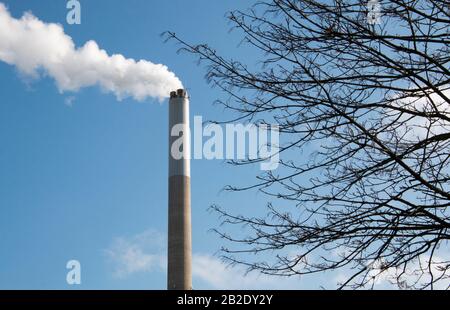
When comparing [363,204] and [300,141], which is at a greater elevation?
[300,141]

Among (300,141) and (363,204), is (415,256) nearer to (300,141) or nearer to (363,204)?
(363,204)

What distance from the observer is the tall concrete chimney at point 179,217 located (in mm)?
34562

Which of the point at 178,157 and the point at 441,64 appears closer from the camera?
the point at 441,64

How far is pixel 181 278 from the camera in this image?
113 feet

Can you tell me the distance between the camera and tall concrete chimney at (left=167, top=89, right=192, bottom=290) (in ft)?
113

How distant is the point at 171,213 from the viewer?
3550cm

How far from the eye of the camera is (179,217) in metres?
35.2
